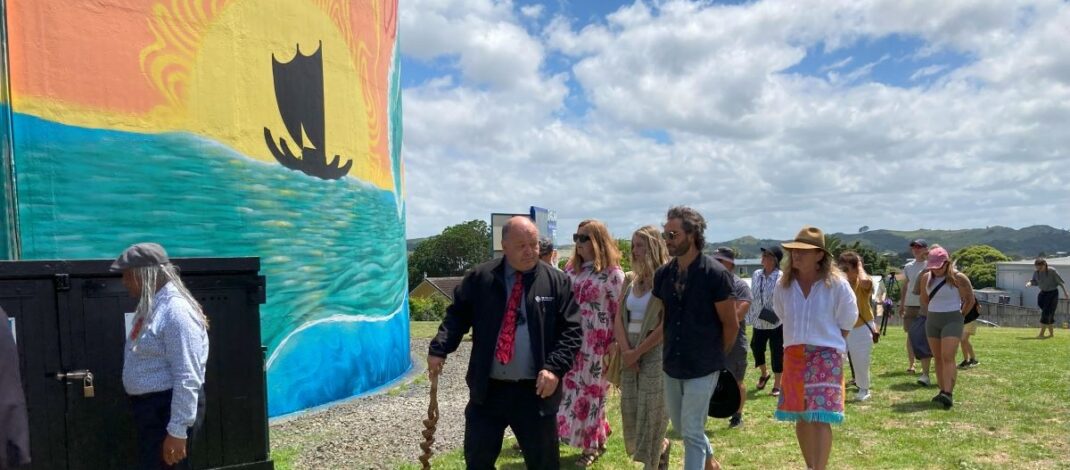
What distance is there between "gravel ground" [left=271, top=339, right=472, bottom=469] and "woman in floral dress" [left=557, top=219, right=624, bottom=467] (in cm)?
146

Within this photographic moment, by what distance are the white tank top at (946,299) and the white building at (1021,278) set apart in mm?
60873

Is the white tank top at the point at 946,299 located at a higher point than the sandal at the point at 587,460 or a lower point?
higher

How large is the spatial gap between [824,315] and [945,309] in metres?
3.99

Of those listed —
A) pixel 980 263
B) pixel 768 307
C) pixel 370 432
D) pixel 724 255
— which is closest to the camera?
pixel 724 255

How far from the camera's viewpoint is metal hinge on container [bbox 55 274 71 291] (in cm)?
464

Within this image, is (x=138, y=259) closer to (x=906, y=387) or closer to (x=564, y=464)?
(x=564, y=464)

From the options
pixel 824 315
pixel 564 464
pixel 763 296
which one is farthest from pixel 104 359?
pixel 763 296

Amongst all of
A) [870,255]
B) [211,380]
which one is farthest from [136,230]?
[870,255]

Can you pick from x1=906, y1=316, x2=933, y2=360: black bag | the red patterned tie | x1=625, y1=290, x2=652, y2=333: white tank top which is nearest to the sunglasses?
x1=625, y1=290, x2=652, y2=333: white tank top

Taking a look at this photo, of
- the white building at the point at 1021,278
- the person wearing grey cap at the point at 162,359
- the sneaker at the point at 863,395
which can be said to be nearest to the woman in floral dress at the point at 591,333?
the person wearing grey cap at the point at 162,359

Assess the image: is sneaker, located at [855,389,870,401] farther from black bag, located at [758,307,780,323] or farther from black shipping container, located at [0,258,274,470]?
black shipping container, located at [0,258,274,470]

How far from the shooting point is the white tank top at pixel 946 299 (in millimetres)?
7812

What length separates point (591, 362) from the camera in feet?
19.9

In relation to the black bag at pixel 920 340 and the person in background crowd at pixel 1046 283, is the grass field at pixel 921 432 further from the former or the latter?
the person in background crowd at pixel 1046 283
